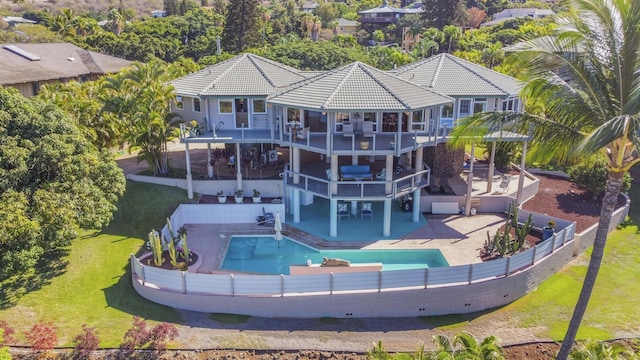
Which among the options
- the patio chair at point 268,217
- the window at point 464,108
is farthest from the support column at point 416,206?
the patio chair at point 268,217

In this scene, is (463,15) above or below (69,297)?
above

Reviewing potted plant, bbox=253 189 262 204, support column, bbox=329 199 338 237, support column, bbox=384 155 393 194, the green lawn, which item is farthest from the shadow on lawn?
support column, bbox=384 155 393 194

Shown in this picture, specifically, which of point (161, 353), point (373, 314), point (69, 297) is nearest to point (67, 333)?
point (69, 297)

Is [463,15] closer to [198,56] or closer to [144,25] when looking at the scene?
[198,56]

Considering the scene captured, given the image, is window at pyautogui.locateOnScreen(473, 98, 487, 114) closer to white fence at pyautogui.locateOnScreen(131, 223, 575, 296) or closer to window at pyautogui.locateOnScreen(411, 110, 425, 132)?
window at pyautogui.locateOnScreen(411, 110, 425, 132)

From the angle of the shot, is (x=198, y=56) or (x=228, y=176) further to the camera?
(x=198, y=56)
